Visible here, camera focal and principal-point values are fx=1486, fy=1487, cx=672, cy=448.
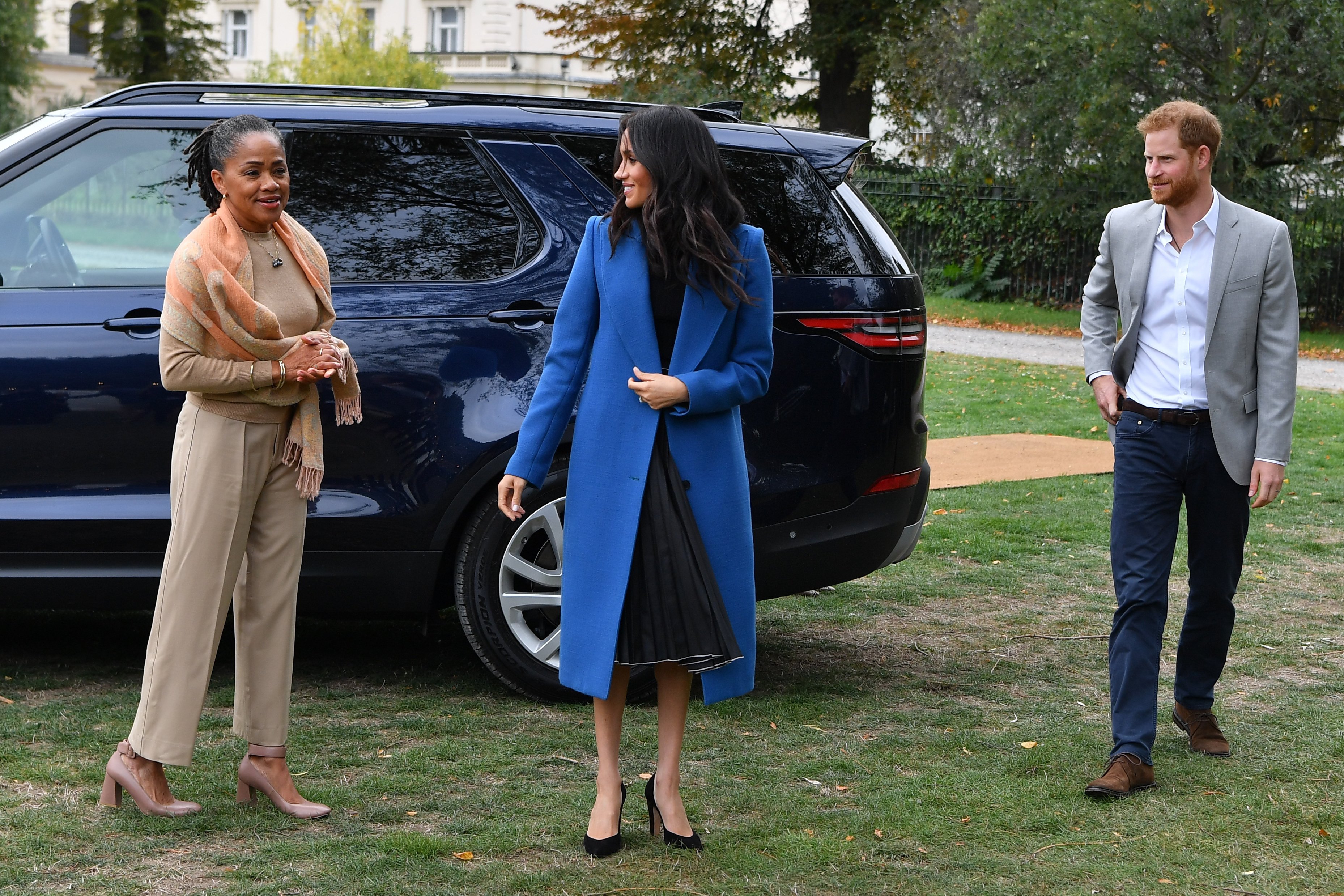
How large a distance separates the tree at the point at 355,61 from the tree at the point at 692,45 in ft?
74.5

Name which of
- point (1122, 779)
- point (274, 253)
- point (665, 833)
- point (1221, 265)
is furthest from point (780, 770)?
point (274, 253)

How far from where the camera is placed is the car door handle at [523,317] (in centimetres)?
478

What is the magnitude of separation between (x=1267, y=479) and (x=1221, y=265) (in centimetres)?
63

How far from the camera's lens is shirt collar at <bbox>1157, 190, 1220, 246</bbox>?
4316 mm

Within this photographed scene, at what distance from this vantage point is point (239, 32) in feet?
229

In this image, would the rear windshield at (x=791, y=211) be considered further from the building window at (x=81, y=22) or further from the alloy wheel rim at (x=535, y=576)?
the building window at (x=81, y=22)

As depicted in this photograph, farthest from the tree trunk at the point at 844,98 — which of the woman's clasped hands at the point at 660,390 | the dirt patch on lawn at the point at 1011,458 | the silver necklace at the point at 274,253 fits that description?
the woman's clasped hands at the point at 660,390

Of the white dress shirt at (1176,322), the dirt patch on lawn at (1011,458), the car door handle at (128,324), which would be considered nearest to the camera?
the white dress shirt at (1176,322)

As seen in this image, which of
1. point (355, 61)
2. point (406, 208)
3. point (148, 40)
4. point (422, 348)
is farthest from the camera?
point (355, 61)

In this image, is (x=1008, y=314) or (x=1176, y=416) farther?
(x=1008, y=314)

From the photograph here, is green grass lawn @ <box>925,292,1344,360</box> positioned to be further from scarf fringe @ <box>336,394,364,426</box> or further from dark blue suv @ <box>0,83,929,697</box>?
scarf fringe @ <box>336,394,364,426</box>

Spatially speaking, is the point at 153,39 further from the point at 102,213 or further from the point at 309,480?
the point at 309,480

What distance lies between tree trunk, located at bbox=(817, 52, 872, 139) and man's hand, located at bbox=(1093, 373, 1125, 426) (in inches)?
854

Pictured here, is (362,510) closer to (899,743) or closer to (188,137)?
(188,137)
